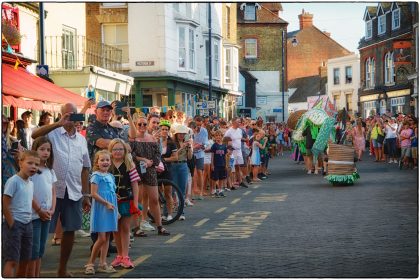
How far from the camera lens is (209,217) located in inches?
534

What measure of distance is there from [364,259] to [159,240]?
10.3 feet

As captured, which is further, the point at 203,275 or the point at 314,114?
the point at 314,114

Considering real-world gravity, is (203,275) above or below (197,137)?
below

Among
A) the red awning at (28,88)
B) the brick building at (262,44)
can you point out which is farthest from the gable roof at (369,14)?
the brick building at (262,44)

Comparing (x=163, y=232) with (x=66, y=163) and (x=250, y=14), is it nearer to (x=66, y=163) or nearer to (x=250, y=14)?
(x=66, y=163)

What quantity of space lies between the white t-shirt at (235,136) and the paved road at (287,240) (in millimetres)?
2555

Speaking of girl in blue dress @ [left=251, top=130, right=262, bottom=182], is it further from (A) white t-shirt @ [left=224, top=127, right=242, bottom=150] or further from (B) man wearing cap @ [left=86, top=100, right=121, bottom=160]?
(B) man wearing cap @ [left=86, top=100, right=121, bottom=160]

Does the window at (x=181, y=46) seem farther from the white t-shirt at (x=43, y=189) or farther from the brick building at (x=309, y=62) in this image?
the brick building at (x=309, y=62)

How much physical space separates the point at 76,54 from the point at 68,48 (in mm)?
868

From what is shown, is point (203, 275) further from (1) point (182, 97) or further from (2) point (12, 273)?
(1) point (182, 97)

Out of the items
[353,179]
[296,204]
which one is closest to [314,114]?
[353,179]

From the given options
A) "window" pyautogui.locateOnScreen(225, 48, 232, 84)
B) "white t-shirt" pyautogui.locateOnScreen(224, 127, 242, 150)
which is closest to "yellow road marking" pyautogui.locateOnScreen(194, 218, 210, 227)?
"white t-shirt" pyautogui.locateOnScreen(224, 127, 242, 150)

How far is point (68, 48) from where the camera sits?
23.0 metres

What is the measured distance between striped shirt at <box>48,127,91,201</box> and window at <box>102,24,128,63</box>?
70.7 ft
